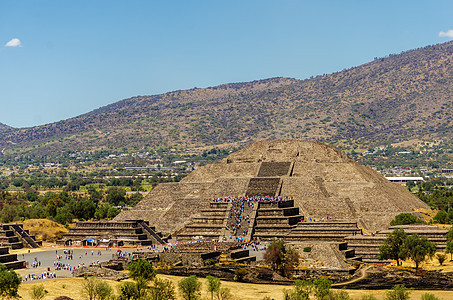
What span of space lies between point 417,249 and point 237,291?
21039mm

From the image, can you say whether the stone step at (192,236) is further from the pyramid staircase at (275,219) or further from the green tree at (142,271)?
the green tree at (142,271)

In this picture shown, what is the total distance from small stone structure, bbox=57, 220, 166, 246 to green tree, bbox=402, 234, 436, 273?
34.4m

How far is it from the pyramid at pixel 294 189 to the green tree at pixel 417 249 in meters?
17.8

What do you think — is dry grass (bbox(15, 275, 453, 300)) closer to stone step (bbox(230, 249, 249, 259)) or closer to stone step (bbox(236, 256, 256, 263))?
stone step (bbox(236, 256, 256, 263))

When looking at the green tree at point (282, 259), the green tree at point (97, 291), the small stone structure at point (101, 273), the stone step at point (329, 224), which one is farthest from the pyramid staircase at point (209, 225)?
the green tree at point (97, 291)

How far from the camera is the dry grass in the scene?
68625 mm

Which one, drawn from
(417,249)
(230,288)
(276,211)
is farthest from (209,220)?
(417,249)

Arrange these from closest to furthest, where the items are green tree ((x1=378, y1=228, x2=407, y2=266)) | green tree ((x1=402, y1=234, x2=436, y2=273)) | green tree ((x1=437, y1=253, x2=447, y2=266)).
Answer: green tree ((x1=402, y1=234, x2=436, y2=273)), green tree ((x1=437, y1=253, x2=447, y2=266)), green tree ((x1=378, y1=228, x2=407, y2=266))

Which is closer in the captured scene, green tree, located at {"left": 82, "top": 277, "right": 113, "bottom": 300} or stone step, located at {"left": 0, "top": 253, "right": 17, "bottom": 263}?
green tree, located at {"left": 82, "top": 277, "right": 113, "bottom": 300}

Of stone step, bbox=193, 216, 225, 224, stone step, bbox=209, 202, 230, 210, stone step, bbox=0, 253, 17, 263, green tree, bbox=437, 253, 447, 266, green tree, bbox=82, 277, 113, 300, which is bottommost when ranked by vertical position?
green tree, bbox=437, 253, 447, 266

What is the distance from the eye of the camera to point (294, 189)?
11612 cm

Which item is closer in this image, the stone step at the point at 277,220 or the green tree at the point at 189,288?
the green tree at the point at 189,288

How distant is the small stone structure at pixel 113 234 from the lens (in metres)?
105

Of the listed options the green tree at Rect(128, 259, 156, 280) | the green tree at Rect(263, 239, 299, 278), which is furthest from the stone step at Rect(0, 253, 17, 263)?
the green tree at Rect(263, 239, 299, 278)
